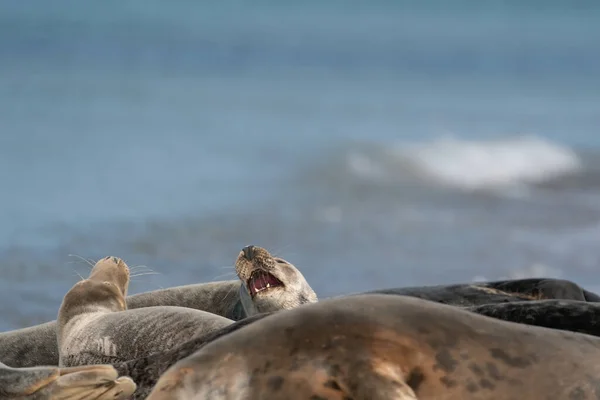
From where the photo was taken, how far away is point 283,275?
779 centimetres

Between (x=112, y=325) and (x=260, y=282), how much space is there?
5.22ft

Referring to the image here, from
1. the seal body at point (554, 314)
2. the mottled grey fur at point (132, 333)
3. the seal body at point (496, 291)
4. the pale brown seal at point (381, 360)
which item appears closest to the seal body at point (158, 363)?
the pale brown seal at point (381, 360)

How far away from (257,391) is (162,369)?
3.21ft

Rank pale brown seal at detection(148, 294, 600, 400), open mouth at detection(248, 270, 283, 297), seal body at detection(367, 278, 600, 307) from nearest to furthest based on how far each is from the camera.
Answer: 1. pale brown seal at detection(148, 294, 600, 400)
2. seal body at detection(367, 278, 600, 307)
3. open mouth at detection(248, 270, 283, 297)

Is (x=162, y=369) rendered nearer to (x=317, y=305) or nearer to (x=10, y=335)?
(x=317, y=305)

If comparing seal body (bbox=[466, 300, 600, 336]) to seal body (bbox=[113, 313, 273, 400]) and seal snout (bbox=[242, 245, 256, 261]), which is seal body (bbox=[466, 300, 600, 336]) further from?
seal snout (bbox=[242, 245, 256, 261])

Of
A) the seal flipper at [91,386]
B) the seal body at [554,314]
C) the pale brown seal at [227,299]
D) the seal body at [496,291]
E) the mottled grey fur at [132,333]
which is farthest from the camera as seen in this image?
the pale brown seal at [227,299]

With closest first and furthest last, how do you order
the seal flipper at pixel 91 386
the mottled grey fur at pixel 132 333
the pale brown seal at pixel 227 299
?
the seal flipper at pixel 91 386, the mottled grey fur at pixel 132 333, the pale brown seal at pixel 227 299

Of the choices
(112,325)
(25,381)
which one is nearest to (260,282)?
(112,325)

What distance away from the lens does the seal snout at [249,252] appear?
7695mm

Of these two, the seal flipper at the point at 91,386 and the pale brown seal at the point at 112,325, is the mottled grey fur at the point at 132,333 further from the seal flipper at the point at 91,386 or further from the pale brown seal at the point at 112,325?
the seal flipper at the point at 91,386

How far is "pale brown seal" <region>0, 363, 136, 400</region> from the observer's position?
362cm

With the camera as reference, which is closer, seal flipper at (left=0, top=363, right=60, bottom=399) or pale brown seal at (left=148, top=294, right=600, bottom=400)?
pale brown seal at (left=148, top=294, right=600, bottom=400)

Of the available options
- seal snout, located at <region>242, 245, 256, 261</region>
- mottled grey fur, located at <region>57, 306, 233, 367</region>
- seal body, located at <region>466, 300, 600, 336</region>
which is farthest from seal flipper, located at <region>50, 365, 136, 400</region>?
seal snout, located at <region>242, 245, 256, 261</region>
